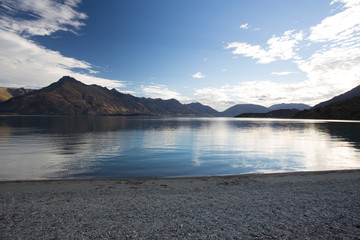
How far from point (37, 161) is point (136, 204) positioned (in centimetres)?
2220

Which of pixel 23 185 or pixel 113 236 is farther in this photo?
pixel 23 185

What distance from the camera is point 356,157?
33125 millimetres

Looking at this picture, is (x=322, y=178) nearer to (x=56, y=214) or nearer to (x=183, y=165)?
(x=183, y=165)

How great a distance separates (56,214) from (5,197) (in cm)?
600

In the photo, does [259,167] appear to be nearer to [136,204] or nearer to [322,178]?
[322,178]

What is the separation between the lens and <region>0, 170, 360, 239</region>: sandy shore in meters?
9.37

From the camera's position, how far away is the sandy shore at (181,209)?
9367 millimetres

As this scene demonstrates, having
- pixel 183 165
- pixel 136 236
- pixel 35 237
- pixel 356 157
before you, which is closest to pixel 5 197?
pixel 35 237

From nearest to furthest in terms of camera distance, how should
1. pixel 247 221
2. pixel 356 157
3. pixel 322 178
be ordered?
pixel 247 221
pixel 322 178
pixel 356 157

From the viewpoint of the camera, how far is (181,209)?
1208 centimetres

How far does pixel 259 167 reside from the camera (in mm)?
26984

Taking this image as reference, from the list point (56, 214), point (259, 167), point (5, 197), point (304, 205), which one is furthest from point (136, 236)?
point (259, 167)

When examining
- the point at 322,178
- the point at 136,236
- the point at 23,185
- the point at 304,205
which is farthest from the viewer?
the point at 322,178

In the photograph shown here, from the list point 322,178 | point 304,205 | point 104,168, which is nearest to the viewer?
A: point 304,205
